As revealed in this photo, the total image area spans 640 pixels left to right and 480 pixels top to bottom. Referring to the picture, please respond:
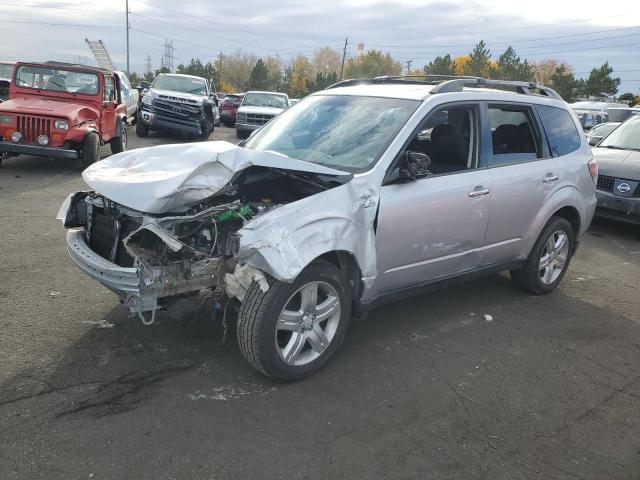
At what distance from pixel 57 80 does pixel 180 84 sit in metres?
7.09

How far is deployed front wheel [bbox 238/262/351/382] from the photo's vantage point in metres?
3.21

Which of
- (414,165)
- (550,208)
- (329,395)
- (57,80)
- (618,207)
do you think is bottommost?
(329,395)

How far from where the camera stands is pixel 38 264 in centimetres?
524

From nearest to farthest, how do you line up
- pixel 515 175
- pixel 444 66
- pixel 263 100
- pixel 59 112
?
pixel 515 175 → pixel 59 112 → pixel 263 100 → pixel 444 66

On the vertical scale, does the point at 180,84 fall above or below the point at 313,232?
above

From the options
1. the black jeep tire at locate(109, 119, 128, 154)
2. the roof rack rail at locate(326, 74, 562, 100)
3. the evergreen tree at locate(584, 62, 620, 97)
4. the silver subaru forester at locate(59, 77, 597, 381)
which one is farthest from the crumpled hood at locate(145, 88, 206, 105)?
the evergreen tree at locate(584, 62, 620, 97)

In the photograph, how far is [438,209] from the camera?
4016 millimetres

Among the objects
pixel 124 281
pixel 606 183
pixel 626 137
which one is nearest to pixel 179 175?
pixel 124 281

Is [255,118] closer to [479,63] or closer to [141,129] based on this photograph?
[141,129]

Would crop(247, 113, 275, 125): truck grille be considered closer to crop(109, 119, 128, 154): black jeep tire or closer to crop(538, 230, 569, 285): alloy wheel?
crop(109, 119, 128, 154): black jeep tire

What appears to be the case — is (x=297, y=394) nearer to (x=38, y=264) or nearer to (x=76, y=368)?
(x=76, y=368)

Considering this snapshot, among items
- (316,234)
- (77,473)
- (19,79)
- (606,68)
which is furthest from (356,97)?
(606,68)

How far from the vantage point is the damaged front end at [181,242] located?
3223mm

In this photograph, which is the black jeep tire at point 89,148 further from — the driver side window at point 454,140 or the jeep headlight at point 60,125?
the driver side window at point 454,140
